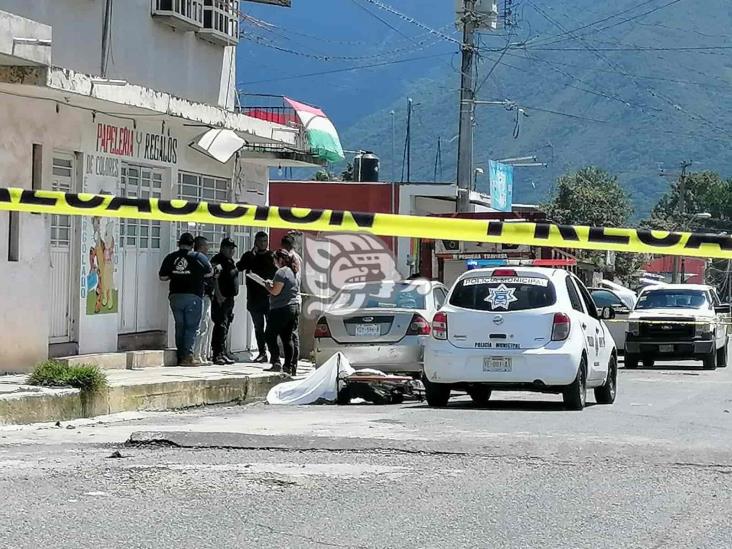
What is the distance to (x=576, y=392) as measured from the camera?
14.4 meters

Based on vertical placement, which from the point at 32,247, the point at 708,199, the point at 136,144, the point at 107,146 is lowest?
the point at 32,247

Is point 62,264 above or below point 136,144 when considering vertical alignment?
below

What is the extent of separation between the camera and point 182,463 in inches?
367

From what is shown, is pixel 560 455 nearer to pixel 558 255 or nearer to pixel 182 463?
pixel 182 463

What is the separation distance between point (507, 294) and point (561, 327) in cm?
72

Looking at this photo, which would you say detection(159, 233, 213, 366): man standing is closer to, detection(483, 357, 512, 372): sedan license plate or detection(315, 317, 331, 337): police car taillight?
detection(315, 317, 331, 337): police car taillight

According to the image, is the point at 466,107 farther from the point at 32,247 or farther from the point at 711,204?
the point at 711,204

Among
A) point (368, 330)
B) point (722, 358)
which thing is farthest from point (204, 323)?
point (722, 358)

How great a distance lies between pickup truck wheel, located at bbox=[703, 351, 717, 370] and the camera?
26391 millimetres

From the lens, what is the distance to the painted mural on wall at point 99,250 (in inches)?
682

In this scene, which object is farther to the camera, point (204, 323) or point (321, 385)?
point (204, 323)

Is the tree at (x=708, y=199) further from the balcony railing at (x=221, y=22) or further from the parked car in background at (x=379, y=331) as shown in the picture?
the parked car in background at (x=379, y=331)

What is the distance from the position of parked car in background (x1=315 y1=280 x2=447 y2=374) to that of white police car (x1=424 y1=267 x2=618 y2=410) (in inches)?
69.9

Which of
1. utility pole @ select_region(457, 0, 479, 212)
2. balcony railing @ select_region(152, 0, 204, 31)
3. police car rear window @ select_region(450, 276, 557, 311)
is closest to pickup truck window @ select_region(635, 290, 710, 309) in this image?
utility pole @ select_region(457, 0, 479, 212)
